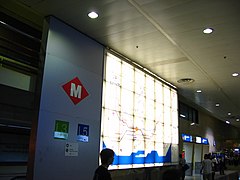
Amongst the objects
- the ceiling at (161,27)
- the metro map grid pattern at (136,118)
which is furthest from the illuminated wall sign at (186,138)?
the ceiling at (161,27)

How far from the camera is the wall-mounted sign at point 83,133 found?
239 inches

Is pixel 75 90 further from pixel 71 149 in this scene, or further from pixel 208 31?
pixel 208 31

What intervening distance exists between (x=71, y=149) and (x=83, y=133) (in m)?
0.54

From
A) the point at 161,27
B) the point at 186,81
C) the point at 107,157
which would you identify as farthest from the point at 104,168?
the point at 186,81

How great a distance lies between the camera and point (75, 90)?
612 centimetres

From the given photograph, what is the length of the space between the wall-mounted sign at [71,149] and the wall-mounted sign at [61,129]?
0.68 ft

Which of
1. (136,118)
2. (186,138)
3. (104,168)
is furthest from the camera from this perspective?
(186,138)

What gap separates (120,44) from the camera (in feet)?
23.5

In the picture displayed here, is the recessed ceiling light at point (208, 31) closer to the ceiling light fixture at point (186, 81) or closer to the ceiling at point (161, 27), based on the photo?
the ceiling at point (161, 27)

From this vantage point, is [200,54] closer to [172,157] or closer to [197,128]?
[172,157]

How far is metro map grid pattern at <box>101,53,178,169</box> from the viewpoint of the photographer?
733 centimetres

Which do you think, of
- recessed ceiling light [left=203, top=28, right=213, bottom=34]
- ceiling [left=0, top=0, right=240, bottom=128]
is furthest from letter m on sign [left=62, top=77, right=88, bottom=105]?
recessed ceiling light [left=203, top=28, right=213, bottom=34]

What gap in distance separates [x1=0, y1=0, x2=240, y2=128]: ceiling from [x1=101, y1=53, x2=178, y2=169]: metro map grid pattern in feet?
2.15

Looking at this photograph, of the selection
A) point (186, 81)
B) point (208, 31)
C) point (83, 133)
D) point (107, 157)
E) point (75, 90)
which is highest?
point (208, 31)
